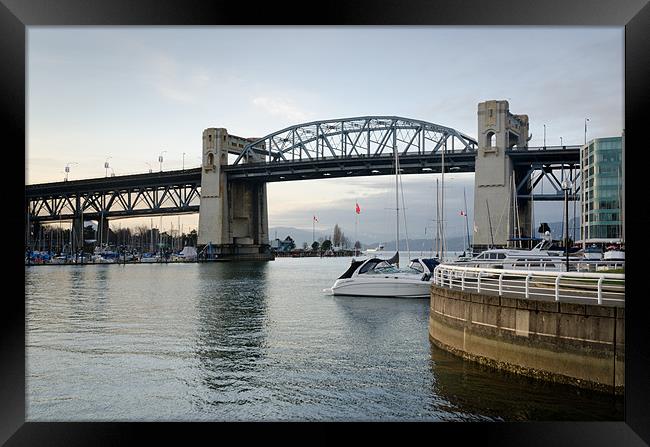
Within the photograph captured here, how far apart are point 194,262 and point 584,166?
51882 millimetres

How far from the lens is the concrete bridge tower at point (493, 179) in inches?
2495

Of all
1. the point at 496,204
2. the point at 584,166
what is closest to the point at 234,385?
the point at 496,204

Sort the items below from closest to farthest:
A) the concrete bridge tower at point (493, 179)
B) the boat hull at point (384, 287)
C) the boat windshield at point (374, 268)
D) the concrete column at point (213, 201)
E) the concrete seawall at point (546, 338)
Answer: the concrete seawall at point (546, 338)
the boat hull at point (384, 287)
the boat windshield at point (374, 268)
the concrete bridge tower at point (493, 179)
the concrete column at point (213, 201)

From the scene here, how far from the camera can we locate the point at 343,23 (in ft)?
23.4

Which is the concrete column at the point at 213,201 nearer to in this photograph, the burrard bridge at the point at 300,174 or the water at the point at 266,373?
the burrard bridge at the point at 300,174

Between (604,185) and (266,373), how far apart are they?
188 ft

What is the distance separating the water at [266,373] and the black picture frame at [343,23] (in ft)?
9.73

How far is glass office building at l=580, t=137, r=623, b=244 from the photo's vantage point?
201 ft

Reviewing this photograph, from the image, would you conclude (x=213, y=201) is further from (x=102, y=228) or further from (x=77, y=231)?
(x=77, y=231)

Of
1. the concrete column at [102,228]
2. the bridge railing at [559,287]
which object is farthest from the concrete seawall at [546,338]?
the concrete column at [102,228]

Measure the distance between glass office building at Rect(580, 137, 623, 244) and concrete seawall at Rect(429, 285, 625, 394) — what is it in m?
52.3

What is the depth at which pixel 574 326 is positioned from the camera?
1029 centimetres

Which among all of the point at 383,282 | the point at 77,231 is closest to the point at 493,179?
the point at 383,282

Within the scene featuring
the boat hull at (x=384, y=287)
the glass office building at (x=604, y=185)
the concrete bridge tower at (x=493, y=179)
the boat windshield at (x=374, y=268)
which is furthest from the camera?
the concrete bridge tower at (x=493, y=179)
